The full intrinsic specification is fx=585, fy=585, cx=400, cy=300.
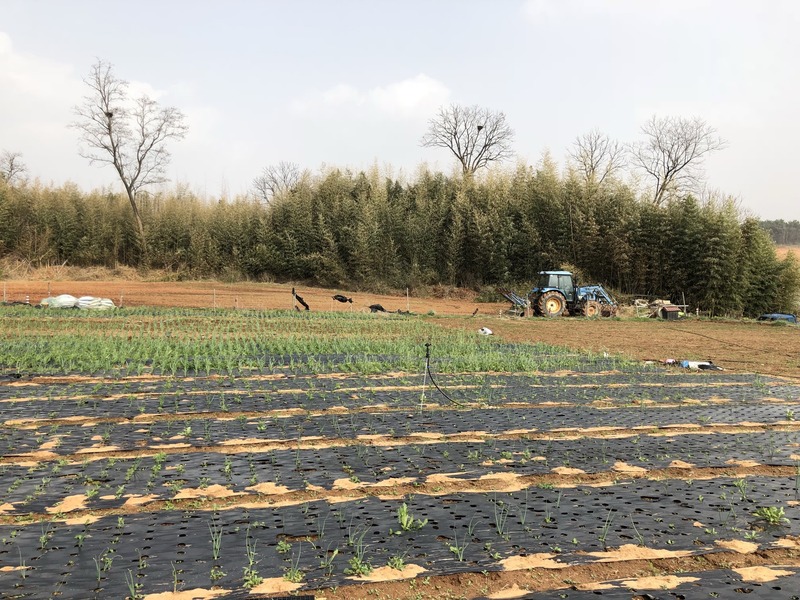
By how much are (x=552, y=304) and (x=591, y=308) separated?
1348mm

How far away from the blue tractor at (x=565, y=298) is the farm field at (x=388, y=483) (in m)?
9.35

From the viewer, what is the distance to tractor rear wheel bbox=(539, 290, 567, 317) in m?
17.6

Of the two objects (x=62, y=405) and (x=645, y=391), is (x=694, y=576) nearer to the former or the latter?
(x=645, y=391)

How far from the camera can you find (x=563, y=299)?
17.8 meters

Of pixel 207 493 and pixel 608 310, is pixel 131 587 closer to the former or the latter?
pixel 207 493

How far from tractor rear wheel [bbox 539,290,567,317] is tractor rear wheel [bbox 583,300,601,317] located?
2.55 ft

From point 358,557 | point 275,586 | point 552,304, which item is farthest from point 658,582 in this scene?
point 552,304

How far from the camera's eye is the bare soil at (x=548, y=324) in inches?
452

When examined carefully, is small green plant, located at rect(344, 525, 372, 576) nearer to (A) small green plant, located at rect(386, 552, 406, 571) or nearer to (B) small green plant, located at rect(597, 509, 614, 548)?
(A) small green plant, located at rect(386, 552, 406, 571)

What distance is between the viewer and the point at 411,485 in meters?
3.90

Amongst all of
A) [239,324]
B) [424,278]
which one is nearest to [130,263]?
[424,278]

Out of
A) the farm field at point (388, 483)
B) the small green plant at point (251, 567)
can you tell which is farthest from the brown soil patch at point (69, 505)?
the small green plant at point (251, 567)

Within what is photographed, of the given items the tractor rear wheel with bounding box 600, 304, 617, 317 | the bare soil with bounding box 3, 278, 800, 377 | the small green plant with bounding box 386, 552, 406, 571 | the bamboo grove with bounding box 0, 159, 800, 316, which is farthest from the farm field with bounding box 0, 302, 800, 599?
the bamboo grove with bounding box 0, 159, 800, 316

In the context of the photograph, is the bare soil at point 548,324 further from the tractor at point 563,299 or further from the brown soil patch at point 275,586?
the brown soil patch at point 275,586
